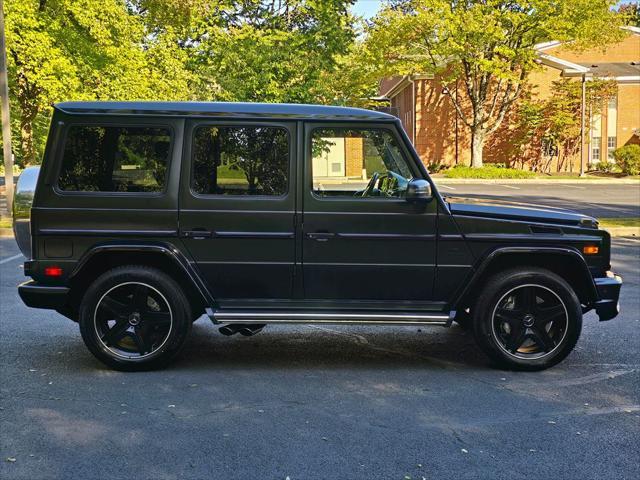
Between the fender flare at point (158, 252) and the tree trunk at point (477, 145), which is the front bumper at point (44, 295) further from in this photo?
the tree trunk at point (477, 145)

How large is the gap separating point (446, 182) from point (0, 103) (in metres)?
23.5

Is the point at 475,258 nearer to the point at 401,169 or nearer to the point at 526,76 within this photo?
the point at 401,169

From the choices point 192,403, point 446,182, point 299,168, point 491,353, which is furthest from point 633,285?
point 446,182

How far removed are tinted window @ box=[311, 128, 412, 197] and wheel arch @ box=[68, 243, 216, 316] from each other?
1147 mm

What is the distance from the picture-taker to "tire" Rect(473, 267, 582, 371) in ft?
17.3

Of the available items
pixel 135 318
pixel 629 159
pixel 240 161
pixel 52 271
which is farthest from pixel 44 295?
pixel 629 159

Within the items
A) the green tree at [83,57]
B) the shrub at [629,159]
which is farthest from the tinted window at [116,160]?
the shrub at [629,159]

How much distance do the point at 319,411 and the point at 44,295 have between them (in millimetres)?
2319

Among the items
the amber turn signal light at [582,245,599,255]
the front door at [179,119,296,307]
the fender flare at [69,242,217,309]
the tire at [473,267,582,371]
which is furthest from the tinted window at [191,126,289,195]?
the amber turn signal light at [582,245,599,255]

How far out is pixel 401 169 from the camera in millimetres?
5289

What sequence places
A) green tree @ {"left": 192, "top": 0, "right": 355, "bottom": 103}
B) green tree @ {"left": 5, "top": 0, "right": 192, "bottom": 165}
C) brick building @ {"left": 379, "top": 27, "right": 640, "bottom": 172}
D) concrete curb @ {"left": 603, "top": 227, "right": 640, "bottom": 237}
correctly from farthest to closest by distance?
1. brick building @ {"left": 379, "top": 27, "right": 640, "bottom": 172}
2. green tree @ {"left": 192, "top": 0, "right": 355, "bottom": 103}
3. green tree @ {"left": 5, "top": 0, "right": 192, "bottom": 165}
4. concrete curb @ {"left": 603, "top": 227, "right": 640, "bottom": 237}

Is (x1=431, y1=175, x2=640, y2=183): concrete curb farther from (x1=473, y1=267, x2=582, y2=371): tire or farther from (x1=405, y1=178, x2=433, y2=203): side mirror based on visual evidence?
(x1=405, y1=178, x2=433, y2=203): side mirror

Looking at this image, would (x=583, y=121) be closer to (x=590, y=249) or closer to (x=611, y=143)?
(x=611, y=143)

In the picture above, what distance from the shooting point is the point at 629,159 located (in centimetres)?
3909
